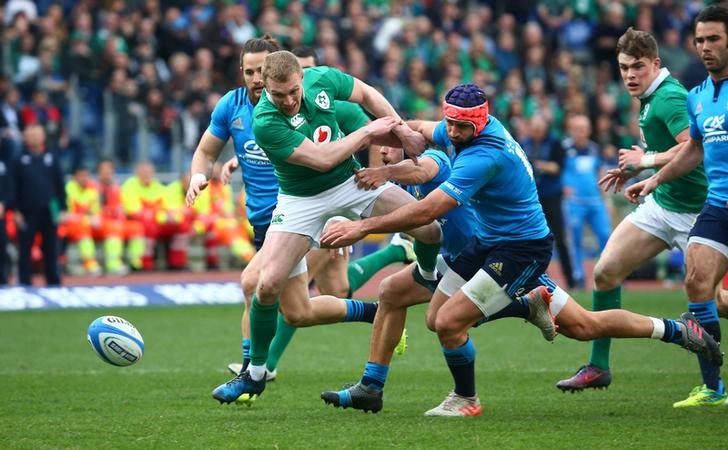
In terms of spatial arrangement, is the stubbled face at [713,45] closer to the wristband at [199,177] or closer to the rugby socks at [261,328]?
the rugby socks at [261,328]

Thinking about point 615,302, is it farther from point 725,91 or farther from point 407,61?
point 407,61

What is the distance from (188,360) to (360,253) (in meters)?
9.75

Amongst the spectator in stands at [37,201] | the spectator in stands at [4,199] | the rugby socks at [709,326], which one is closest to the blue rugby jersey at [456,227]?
the rugby socks at [709,326]

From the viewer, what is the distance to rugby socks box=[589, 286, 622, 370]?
29.2 feet

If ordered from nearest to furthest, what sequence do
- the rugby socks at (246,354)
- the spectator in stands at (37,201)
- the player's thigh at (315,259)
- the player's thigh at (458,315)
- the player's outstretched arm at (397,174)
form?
the player's thigh at (458,315) < the player's outstretched arm at (397,174) < the rugby socks at (246,354) < the player's thigh at (315,259) < the spectator in stands at (37,201)

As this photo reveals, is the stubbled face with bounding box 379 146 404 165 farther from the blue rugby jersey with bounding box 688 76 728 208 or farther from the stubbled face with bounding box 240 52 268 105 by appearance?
the blue rugby jersey with bounding box 688 76 728 208

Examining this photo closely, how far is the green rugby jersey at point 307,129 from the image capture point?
7.97 m

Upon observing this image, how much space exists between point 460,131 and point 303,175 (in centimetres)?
118

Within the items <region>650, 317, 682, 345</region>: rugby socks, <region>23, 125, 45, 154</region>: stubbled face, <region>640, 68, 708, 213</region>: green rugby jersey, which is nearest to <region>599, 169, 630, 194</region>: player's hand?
<region>640, 68, 708, 213</region>: green rugby jersey

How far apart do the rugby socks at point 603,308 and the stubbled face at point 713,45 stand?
1.82 m

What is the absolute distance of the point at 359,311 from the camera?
940cm

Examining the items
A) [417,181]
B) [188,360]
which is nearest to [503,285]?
[417,181]

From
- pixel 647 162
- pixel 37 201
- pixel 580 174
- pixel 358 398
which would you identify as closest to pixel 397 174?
pixel 358 398

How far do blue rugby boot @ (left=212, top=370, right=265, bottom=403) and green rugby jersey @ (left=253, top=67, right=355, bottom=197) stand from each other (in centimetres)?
132
